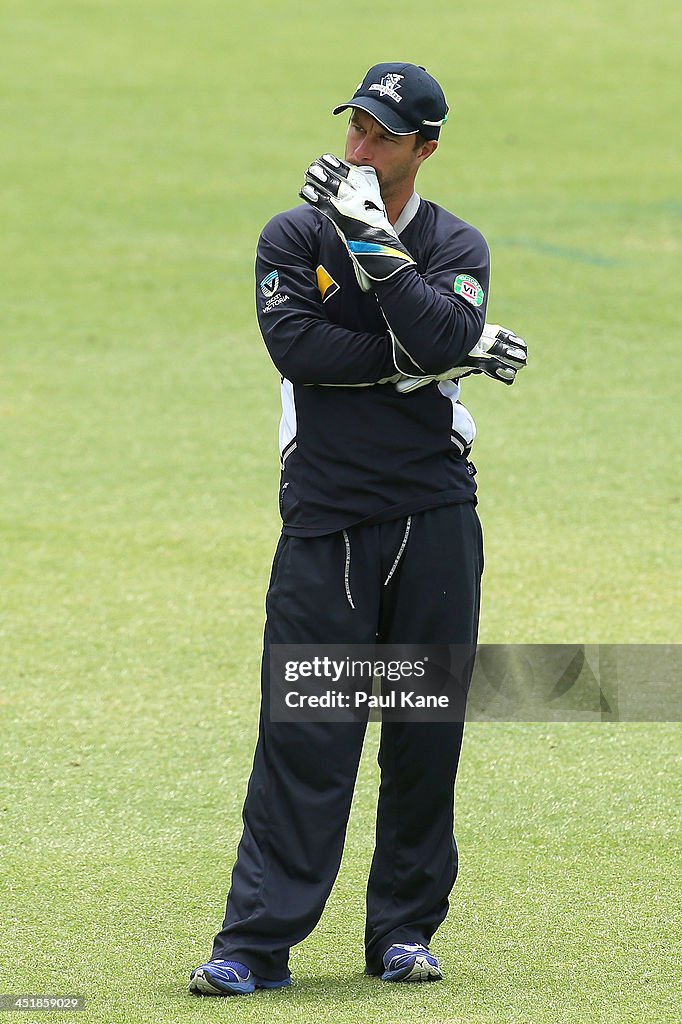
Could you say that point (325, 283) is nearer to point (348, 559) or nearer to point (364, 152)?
point (364, 152)

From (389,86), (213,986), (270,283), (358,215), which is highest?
(389,86)

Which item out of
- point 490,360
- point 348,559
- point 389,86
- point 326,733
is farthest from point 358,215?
point 326,733

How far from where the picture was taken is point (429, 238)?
3.11m

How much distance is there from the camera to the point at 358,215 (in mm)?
2891

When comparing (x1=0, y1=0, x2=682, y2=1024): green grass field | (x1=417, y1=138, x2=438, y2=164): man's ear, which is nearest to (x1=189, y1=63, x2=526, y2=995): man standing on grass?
(x1=417, y1=138, x2=438, y2=164): man's ear

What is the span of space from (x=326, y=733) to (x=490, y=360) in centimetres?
83

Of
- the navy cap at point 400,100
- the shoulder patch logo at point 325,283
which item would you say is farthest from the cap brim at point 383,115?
the shoulder patch logo at point 325,283

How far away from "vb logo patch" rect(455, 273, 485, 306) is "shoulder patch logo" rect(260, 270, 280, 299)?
36 centimetres

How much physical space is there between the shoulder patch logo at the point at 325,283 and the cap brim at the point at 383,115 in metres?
0.30

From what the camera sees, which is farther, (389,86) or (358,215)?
(389,86)

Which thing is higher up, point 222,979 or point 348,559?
point 348,559
